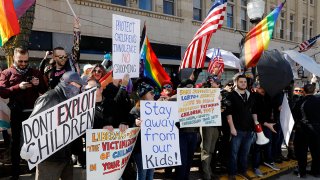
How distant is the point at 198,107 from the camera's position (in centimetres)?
519

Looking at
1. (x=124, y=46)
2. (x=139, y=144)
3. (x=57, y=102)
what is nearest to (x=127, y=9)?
(x=124, y=46)

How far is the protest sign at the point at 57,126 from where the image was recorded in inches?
128

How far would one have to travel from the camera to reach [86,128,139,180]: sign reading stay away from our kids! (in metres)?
3.76

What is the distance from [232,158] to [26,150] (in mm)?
3554

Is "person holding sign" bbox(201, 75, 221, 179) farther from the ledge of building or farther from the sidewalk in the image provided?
the ledge of building

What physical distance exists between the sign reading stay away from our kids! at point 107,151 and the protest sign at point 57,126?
0.17m

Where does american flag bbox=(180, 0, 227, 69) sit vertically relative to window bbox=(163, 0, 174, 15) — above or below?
below

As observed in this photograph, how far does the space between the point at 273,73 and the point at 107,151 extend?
13.6ft

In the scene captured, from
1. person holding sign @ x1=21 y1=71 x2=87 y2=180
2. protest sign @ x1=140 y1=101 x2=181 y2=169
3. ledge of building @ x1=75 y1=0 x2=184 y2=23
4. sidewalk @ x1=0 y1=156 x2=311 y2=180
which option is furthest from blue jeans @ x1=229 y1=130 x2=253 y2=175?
ledge of building @ x1=75 y1=0 x2=184 y2=23

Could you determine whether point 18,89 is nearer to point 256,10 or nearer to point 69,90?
point 69,90

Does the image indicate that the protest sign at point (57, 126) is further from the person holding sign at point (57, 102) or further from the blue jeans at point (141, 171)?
the blue jeans at point (141, 171)

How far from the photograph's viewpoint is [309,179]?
6344 mm

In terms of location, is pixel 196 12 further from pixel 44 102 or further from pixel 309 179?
pixel 44 102

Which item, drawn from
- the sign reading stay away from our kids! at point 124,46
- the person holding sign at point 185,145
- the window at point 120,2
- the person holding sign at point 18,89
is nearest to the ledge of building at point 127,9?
the window at point 120,2
